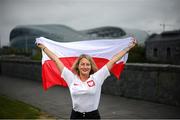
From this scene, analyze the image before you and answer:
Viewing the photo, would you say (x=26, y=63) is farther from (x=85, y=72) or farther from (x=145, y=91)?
(x=85, y=72)

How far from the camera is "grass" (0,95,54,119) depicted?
329 inches

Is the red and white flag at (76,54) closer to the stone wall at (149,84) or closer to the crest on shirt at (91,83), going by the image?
the crest on shirt at (91,83)

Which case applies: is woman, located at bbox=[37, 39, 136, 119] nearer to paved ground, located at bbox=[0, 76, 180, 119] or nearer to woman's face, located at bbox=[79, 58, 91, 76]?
woman's face, located at bbox=[79, 58, 91, 76]

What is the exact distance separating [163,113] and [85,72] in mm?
4555

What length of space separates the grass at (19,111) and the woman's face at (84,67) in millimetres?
4188

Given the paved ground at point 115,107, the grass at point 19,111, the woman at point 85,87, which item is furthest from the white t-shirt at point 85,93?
the grass at point 19,111

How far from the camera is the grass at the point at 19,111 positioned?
8.35 metres

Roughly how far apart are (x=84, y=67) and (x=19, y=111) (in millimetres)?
5161

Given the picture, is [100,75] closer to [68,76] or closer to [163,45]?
[68,76]

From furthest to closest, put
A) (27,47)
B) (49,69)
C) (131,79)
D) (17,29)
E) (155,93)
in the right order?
(17,29)
(27,47)
(131,79)
(155,93)
(49,69)

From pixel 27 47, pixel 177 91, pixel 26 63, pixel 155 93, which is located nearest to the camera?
pixel 177 91

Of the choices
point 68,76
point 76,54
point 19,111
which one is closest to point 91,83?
point 68,76

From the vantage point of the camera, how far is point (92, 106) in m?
4.33

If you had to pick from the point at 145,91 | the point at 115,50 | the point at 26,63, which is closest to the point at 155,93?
the point at 145,91
